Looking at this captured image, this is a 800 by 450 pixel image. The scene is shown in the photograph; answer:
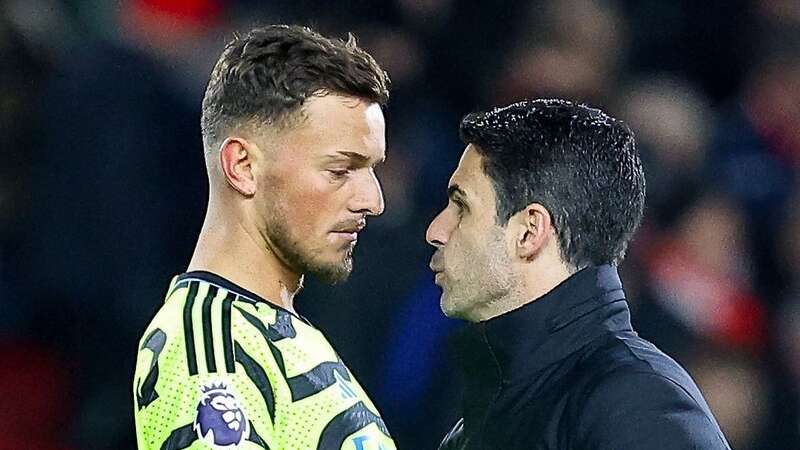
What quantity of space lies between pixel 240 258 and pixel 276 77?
1.01 feet

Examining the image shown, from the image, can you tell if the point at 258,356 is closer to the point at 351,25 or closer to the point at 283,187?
the point at 283,187

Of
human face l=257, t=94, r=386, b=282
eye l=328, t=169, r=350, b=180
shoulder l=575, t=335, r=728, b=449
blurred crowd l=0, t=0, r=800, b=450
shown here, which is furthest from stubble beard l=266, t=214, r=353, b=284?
blurred crowd l=0, t=0, r=800, b=450

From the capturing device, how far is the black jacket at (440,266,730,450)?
2.39 m

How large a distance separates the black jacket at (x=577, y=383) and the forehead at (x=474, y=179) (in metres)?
0.24

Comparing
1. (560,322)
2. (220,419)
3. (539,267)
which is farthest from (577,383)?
(220,419)

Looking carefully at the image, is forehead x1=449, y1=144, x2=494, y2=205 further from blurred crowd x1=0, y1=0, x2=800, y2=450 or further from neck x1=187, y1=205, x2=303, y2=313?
blurred crowd x1=0, y1=0, x2=800, y2=450

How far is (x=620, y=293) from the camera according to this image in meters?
2.68

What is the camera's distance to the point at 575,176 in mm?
2713

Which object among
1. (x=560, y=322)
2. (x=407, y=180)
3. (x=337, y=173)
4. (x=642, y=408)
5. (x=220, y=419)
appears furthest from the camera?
(x=407, y=180)

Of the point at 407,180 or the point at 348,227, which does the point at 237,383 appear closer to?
the point at 348,227

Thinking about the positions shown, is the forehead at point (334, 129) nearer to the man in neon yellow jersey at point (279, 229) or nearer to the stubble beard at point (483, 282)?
the man in neon yellow jersey at point (279, 229)

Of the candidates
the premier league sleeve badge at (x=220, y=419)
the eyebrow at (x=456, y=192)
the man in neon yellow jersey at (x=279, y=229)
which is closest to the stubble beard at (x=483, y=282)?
the eyebrow at (x=456, y=192)

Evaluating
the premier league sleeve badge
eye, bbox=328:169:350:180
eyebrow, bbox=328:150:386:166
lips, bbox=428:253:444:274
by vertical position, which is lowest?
the premier league sleeve badge

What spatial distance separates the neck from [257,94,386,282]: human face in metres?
0.02
